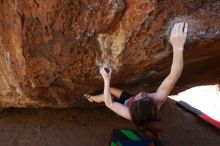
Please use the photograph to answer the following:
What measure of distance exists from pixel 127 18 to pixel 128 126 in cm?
201

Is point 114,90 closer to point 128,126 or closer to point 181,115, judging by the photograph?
point 128,126

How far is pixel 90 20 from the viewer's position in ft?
9.14

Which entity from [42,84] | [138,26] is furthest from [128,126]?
[138,26]

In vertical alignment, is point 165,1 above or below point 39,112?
above

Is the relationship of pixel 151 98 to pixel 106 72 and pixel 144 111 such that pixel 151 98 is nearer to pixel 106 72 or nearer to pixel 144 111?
pixel 144 111

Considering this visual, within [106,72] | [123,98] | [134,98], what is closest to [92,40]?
[106,72]

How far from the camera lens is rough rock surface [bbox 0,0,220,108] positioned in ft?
8.93

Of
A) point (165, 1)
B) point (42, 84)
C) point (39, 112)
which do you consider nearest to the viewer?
point (165, 1)

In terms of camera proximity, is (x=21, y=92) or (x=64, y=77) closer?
(x=64, y=77)

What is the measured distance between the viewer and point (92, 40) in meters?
2.94

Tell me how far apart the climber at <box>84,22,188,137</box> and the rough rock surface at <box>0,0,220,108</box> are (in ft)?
0.25

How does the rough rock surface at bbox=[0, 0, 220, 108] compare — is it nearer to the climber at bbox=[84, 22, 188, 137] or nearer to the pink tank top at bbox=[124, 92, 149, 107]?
the climber at bbox=[84, 22, 188, 137]

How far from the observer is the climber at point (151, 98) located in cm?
277

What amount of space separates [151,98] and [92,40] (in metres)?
0.64
